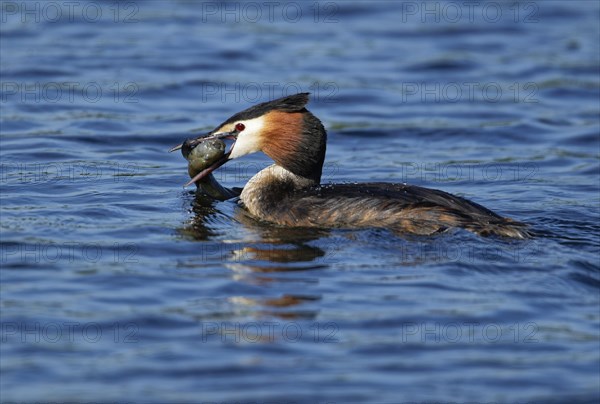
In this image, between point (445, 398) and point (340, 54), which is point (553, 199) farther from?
point (340, 54)

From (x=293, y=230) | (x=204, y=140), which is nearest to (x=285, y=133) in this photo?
(x=204, y=140)

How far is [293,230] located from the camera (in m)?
10.9

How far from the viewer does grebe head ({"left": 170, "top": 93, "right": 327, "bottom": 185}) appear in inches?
448

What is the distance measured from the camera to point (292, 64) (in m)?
18.6

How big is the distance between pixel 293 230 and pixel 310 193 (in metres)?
0.45

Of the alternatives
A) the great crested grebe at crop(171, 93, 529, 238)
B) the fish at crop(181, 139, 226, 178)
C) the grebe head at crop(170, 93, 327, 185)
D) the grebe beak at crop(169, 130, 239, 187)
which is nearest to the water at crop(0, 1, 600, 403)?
the great crested grebe at crop(171, 93, 529, 238)

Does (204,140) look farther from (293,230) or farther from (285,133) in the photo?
(293,230)

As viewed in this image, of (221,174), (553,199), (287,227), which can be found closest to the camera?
(287,227)

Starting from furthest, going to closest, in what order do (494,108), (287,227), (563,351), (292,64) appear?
(292,64) → (494,108) → (287,227) → (563,351)

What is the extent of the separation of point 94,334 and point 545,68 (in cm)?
1212

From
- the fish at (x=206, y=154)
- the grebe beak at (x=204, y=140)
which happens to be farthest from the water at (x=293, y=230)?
the fish at (x=206, y=154)

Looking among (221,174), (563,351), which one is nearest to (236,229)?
(221,174)

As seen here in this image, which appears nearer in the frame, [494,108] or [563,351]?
[563,351]

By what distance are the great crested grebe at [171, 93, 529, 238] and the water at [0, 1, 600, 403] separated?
0.20 meters
